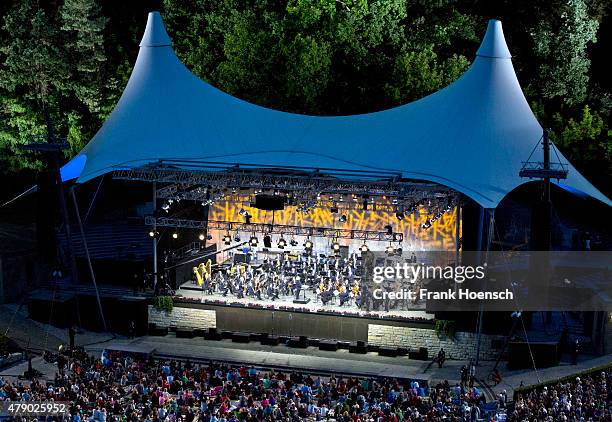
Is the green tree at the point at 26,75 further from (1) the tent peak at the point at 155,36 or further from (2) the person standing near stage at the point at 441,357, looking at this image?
(2) the person standing near stage at the point at 441,357

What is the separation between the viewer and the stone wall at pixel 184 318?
36156 millimetres

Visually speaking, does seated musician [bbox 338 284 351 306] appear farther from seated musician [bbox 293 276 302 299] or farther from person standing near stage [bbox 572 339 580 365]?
person standing near stage [bbox 572 339 580 365]

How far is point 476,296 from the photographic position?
33375mm

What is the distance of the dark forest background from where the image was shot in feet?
143

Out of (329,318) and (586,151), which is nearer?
A: (329,318)

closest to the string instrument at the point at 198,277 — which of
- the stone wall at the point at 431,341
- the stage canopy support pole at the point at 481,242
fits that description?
the stone wall at the point at 431,341

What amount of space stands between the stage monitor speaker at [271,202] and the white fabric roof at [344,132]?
1040 mm

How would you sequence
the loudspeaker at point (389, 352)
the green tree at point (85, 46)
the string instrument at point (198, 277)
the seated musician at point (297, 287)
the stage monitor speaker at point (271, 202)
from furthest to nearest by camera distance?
the green tree at point (85, 46), the string instrument at point (198, 277), the seated musician at point (297, 287), the stage monitor speaker at point (271, 202), the loudspeaker at point (389, 352)

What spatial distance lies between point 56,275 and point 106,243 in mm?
8248

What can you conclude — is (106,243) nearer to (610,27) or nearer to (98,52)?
(98,52)

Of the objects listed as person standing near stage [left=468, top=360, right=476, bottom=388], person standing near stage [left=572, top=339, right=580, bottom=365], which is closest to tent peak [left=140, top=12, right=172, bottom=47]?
person standing near stage [left=468, top=360, right=476, bottom=388]

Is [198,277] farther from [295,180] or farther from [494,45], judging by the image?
[494,45]

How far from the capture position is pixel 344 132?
35250 millimetres

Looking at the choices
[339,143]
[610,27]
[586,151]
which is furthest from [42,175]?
[610,27]
